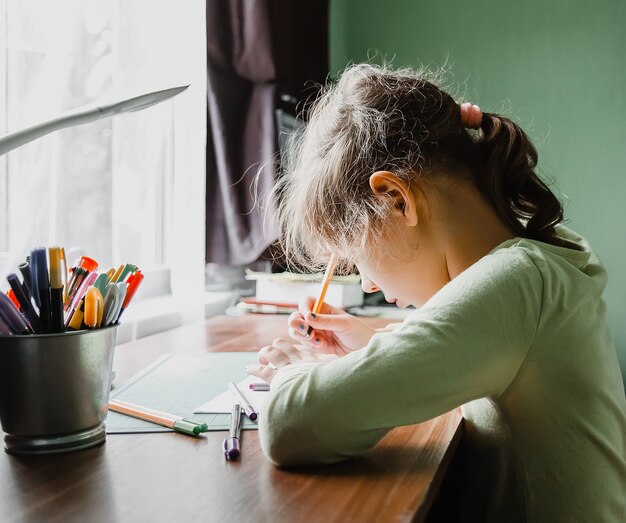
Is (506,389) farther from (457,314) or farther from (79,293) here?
(79,293)

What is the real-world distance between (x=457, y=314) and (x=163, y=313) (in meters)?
0.96

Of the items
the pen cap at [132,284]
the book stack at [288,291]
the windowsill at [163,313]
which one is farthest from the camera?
the book stack at [288,291]

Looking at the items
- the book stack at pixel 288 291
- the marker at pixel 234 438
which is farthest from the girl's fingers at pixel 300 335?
the book stack at pixel 288 291

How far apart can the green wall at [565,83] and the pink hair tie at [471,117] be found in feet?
5.19

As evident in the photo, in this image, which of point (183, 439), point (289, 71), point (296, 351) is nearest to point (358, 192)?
point (296, 351)

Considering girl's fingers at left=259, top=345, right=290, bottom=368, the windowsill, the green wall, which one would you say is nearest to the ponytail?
girl's fingers at left=259, top=345, right=290, bottom=368

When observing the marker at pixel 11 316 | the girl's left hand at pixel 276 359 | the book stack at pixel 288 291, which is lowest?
the book stack at pixel 288 291

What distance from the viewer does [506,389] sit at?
685 millimetres

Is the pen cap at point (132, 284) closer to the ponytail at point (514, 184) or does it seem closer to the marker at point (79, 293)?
the marker at point (79, 293)

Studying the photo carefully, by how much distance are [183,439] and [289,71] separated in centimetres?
152

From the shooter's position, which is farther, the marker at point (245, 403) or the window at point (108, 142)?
the window at point (108, 142)

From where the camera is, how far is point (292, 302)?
65.2 inches

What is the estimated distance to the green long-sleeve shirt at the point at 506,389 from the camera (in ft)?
1.98

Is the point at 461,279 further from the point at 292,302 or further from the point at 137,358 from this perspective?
the point at 292,302
